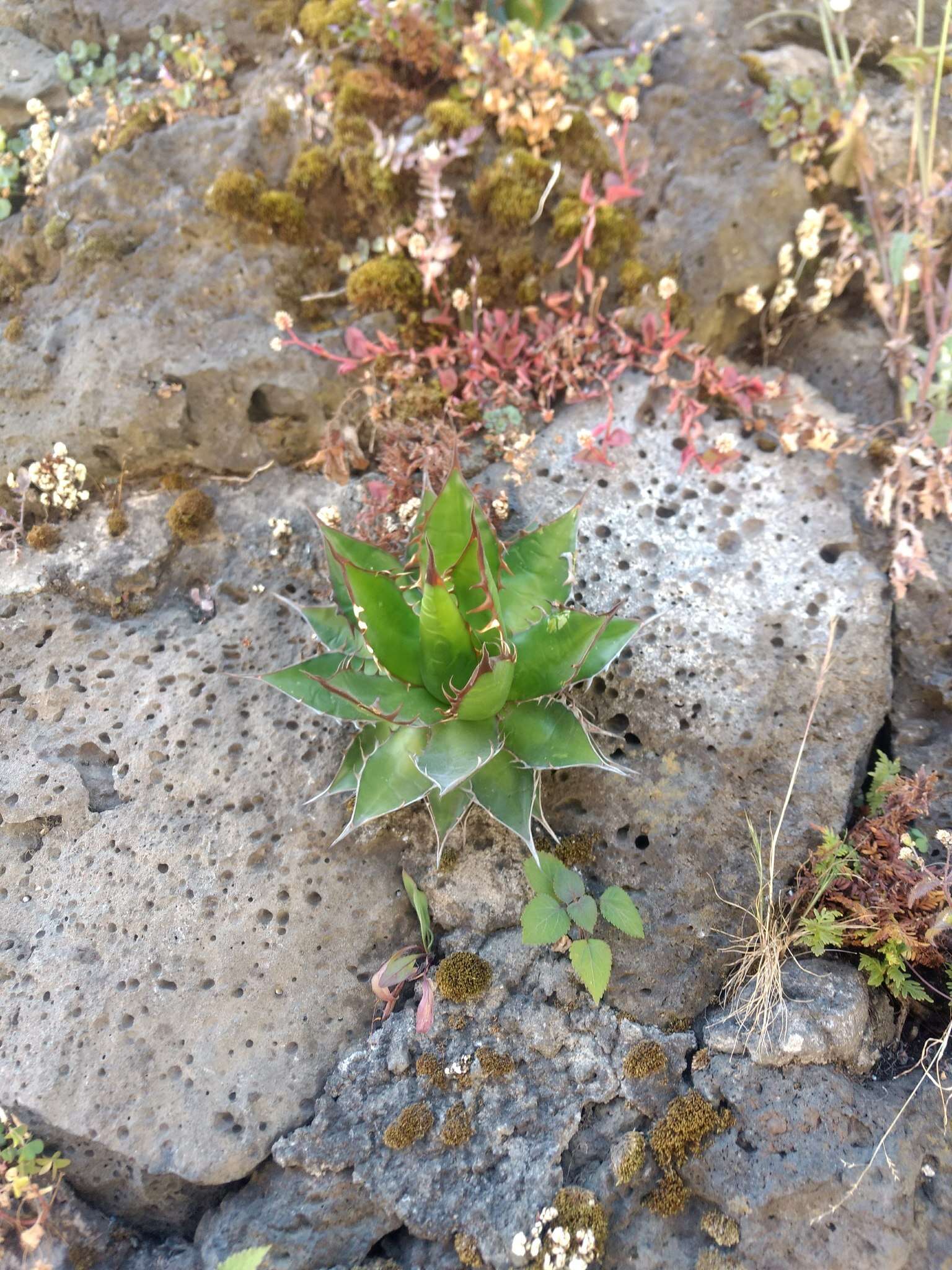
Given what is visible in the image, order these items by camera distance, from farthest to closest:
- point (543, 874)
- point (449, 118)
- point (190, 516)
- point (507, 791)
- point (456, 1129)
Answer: point (449, 118), point (190, 516), point (543, 874), point (507, 791), point (456, 1129)

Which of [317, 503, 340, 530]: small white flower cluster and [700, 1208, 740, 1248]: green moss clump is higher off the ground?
[317, 503, 340, 530]: small white flower cluster

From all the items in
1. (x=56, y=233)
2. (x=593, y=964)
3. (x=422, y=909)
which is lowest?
(x=422, y=909)

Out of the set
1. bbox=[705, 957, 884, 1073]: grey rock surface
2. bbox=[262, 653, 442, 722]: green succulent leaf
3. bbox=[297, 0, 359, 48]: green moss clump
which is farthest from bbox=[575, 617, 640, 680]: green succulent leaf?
bbox=[297, 0, 359, 48]: green moss clump

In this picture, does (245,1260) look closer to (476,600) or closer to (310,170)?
(476,600)

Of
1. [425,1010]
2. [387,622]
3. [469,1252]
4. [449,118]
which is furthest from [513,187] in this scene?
[469,1252]

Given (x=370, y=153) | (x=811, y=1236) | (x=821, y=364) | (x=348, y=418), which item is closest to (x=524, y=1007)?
(x=811, y=1236)

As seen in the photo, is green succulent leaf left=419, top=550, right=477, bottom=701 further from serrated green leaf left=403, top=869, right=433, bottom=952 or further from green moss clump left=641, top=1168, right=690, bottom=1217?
green moss clump left=641, top=1168, right=690, bottom=1217

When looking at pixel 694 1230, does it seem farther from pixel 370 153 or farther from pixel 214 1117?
pixel 370 153
